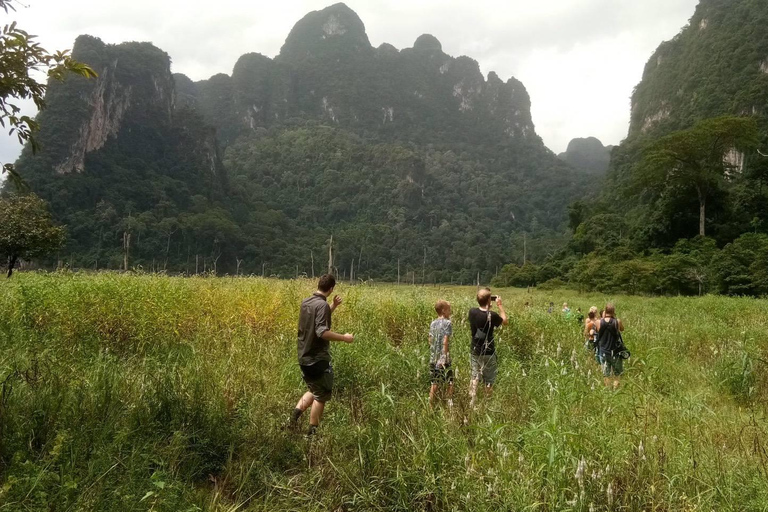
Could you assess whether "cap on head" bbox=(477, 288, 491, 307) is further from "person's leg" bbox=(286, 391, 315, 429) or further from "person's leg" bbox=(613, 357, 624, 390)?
"person's leg" bbox=(613, 357, 624, 390)

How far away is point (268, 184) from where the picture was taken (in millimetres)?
130875

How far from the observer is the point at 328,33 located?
196 meters

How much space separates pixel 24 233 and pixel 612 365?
22978mm

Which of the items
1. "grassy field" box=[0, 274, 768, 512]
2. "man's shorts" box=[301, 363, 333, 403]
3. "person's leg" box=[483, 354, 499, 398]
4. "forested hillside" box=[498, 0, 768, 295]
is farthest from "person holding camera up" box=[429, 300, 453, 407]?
"forested hillside" box=[498, 0, 768, 295]

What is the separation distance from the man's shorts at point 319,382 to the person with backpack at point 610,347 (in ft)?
13.7

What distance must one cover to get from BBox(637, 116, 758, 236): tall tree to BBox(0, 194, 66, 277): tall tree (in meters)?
45.4

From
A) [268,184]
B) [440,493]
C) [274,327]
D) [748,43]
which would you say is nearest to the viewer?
[440,493]

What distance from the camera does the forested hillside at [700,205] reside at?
2838 centimetres

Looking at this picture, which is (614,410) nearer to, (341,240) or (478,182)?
(341,240)

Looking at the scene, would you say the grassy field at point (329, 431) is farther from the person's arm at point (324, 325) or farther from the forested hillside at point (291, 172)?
the forested hillside at point (291, 172)

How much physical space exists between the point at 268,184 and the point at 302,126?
44.0 metres

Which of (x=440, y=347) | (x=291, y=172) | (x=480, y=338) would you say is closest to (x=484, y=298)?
(x=480, y=338)

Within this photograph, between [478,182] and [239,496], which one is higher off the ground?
[478,182]

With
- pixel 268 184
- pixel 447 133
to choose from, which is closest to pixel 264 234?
pixel 268 184
